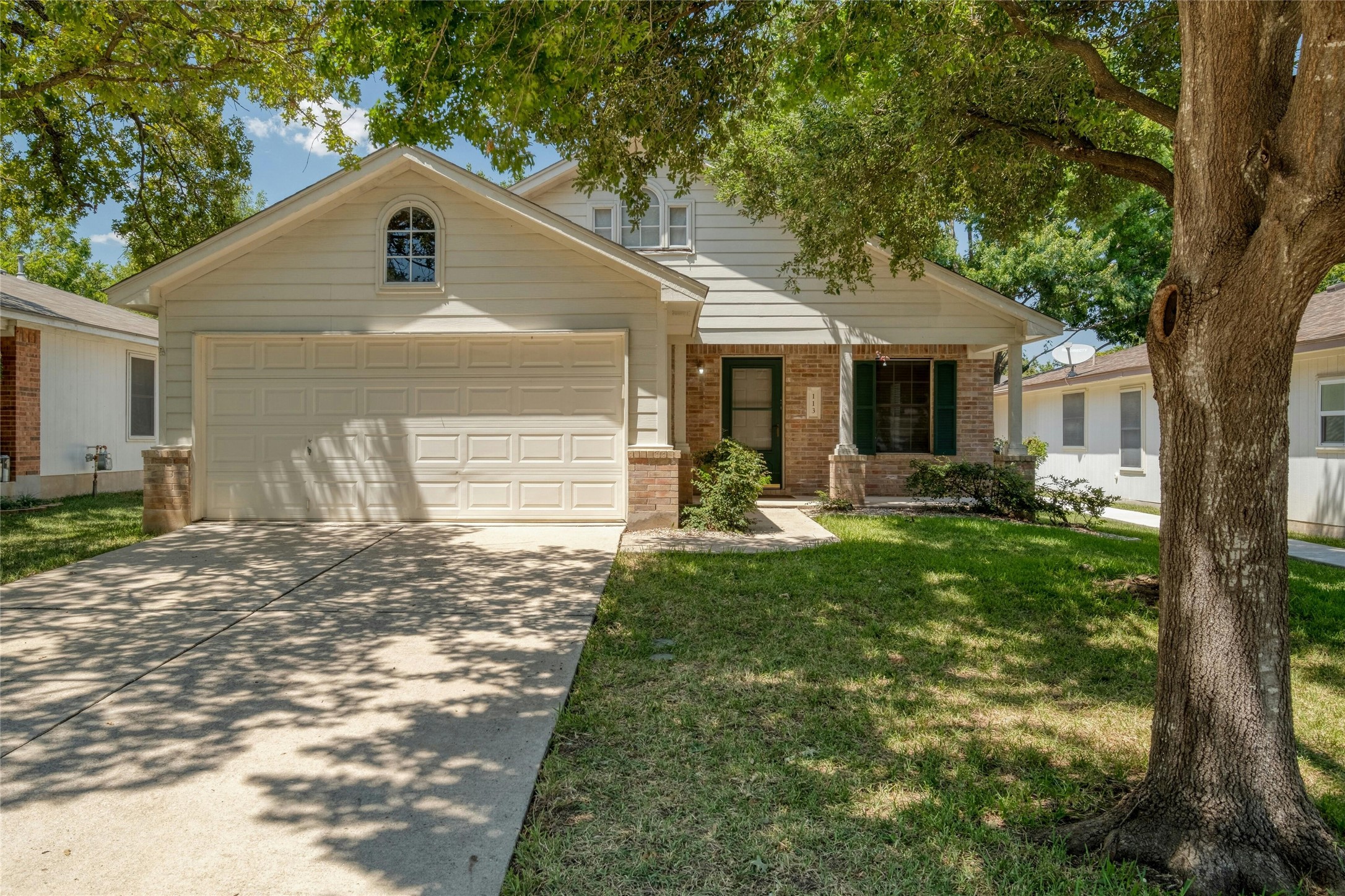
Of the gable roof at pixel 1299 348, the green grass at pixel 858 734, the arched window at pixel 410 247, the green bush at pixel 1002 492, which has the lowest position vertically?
the green grass at pixel 858 734

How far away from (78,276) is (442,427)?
30671 millimetres

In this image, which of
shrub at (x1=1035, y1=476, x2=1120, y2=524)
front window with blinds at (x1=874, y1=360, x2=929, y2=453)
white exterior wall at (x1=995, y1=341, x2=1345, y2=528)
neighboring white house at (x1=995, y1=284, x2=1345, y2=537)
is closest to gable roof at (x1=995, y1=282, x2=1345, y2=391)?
neighboring white house at (x1=995, y1=284, x2=1345, y2=537)

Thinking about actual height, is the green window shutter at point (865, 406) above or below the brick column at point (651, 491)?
above

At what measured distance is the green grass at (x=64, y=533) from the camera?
779cm

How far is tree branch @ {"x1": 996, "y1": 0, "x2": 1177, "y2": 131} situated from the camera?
18.7ft

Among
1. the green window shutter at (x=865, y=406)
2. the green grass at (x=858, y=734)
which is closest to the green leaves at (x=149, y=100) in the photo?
the green grass at (x=858, y=734)

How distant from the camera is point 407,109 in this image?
16.2 feet

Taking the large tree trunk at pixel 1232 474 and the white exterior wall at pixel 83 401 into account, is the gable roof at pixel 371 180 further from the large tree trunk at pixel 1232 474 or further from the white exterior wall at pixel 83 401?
the large tree trunk at pixel 1232 474

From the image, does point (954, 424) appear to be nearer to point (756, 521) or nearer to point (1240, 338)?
point (756, 521)

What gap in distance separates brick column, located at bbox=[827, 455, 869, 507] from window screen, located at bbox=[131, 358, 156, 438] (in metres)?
14.9

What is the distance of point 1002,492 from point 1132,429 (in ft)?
22.9

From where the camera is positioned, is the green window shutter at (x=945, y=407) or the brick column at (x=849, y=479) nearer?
the brick column at (x=849, y=479)

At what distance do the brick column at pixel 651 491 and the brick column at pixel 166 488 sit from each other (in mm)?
5940

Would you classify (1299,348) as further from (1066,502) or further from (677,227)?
(677,227)
